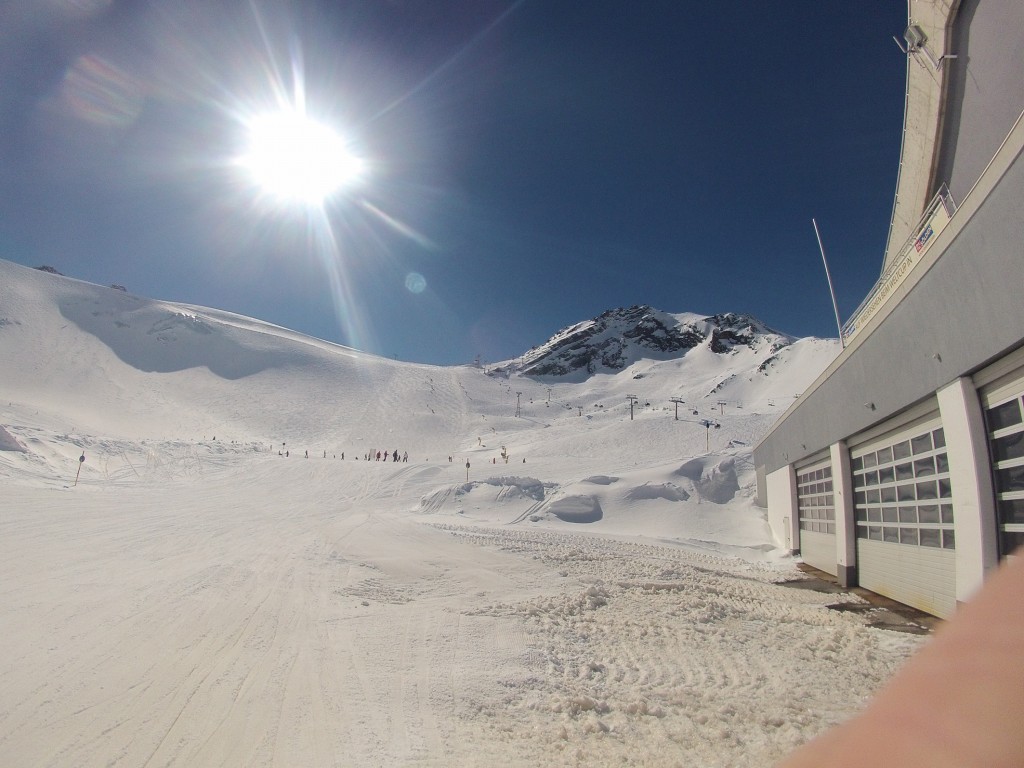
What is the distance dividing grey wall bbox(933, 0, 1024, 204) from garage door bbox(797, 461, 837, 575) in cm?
923

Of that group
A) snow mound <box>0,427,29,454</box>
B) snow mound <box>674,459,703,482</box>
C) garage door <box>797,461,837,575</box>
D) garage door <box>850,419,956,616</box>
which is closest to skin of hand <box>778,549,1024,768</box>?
garage door <box>850,419,956,616</box>

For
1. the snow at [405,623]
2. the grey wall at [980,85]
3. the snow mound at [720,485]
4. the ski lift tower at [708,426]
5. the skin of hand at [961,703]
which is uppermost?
the grey wall at [980,85]

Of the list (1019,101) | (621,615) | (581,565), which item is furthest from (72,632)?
(1019,101)

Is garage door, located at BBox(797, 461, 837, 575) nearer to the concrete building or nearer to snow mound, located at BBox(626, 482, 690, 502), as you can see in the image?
the concrete building

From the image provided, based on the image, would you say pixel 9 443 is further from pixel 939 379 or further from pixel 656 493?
pixel 939 379

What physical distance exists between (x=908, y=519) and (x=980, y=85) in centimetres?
1185

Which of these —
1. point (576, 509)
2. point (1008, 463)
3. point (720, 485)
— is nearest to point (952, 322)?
point (1008, 463)

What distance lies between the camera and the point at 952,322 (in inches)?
278

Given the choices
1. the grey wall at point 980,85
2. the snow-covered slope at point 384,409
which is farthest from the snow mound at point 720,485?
the grey wall at point 980,85

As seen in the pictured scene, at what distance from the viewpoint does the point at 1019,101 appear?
1138cm

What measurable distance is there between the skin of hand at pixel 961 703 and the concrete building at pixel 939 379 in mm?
7042

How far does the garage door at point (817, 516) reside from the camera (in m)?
12.8

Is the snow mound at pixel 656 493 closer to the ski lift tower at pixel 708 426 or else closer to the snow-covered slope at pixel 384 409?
the snow-covered slope at pixel 384 409

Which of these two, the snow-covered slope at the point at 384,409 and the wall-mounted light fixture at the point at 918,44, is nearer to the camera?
the wall-mounted light fixture at the point at 918,44
